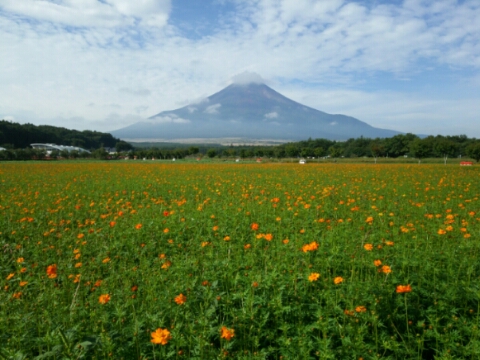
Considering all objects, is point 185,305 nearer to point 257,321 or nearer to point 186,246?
point 257,321

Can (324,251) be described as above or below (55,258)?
above

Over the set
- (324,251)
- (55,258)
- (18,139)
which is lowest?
(55,258)

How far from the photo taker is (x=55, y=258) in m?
4.46

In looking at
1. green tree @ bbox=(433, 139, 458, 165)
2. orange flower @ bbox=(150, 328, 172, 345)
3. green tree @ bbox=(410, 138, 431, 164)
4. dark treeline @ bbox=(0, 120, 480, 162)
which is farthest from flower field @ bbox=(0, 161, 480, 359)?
dark treeline @ bbox=(0, 120, 480, 162)

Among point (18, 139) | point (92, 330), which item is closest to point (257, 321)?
A: point (92, 330)

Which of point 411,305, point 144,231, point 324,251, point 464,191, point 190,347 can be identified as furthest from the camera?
point 464,191

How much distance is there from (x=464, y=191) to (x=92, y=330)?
1090cm

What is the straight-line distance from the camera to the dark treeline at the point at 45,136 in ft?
256

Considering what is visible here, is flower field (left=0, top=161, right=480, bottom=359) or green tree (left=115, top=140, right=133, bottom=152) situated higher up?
green tree (left=115, top=140, right=133, bottom=152)

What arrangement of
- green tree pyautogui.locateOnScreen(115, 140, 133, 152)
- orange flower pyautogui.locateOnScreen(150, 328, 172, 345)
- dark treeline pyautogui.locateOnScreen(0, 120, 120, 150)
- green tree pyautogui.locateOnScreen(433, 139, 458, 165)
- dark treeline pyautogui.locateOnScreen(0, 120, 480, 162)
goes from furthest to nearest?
green tree pyautogui.locateOnScreen(115, 140, 133, 152) → dark treeline pyautogui.locateOnScreen(0, 120, 120, 150) → dark treeline pyautogui.locateOnScreen(0, 120, 480, 162) → green tree pyautogui.locateOnScreen(433, 139, 458, 165) → orange flower pyautogui.locateOnScreen(150, 328, 172, 345)

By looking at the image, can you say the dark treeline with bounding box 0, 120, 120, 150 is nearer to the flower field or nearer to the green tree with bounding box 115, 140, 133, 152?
the green tree with bounding box 115, 140, 133, 152

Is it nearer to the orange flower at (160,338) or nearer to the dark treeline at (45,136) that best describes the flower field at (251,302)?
the orange flower at (160,338)

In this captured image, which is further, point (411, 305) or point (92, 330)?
point (411, 305)

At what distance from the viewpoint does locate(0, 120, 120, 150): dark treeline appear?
256 ft
